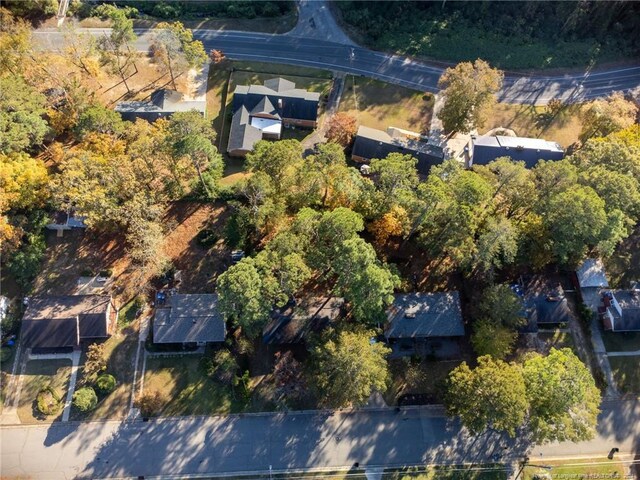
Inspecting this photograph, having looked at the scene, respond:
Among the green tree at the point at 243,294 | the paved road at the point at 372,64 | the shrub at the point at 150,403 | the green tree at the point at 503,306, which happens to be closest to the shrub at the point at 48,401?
the shrub at the point at 150,403

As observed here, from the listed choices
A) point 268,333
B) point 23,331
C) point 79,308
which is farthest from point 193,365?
point 23,331

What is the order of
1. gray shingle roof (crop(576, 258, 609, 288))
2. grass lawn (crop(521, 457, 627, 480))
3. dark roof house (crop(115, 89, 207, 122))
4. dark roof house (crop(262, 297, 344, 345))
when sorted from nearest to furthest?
grass lawn (crop(521, 457, 627, 480)), dark roof house (crop(262, 297, 344, 345)), gray shingle roof (crop(576, 258, 609, 288)), dark roof house (crop(115, 89, 207, 122))

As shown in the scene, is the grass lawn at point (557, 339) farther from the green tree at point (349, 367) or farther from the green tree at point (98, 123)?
the green tree at point (98, 123)

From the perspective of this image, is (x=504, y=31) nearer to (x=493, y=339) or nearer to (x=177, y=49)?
(x=177, y=49)

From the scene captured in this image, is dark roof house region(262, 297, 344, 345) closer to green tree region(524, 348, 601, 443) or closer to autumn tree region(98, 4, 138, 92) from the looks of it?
green tree region(524, 348, 601, 443)

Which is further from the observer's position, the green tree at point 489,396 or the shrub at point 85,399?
the shrub at point 85,399

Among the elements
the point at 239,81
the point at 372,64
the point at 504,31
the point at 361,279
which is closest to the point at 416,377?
the point at 361,279

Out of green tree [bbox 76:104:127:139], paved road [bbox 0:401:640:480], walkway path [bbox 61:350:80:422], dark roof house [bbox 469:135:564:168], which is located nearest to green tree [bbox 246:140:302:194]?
green tree [bbox 76:104:127:139]
